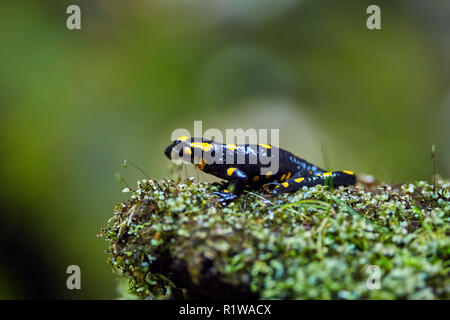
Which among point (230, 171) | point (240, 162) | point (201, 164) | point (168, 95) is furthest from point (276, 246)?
point (168, 95)

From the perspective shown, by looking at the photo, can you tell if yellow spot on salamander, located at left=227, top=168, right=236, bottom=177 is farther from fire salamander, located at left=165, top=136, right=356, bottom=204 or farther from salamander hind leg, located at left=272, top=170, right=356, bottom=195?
salamander hind leg, located at left=272, top=170, right=356, bottom=195

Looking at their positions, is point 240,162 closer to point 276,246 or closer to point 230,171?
point 230,171

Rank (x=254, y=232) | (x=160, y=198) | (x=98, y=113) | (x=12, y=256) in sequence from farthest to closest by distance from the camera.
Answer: (x=98, y=113) → (x=12, y=256) → (x=160, y=198) → (x=254, y=232)

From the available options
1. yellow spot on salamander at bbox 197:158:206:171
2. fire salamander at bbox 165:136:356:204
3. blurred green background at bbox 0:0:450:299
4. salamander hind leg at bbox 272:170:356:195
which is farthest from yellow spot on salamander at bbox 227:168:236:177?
blurred green background at bbox 0:0:450:299

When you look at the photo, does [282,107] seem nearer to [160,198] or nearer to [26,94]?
[26,94]
